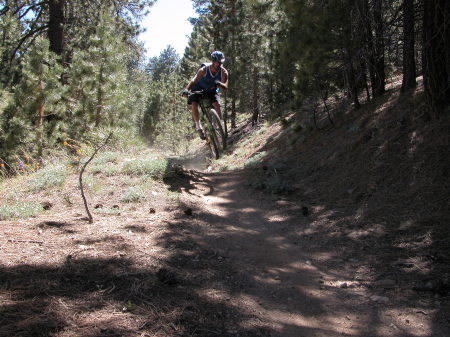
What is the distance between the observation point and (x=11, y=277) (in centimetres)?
273

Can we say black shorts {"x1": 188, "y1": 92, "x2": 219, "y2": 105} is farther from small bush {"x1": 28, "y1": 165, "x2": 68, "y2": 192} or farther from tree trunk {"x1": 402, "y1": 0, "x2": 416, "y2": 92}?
tree trunk {"x1": 402, "y1": 0, "x2": 416, "y2": 92}

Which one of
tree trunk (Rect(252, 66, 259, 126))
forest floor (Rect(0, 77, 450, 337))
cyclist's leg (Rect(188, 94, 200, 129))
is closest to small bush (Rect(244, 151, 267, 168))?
cyclist's leg (Rect(188, 94, 200, 129))

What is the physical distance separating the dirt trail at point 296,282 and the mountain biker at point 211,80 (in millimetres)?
3742

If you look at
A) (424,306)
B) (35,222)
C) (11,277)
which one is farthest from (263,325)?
(35,222)

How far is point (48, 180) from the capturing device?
18.9 feet

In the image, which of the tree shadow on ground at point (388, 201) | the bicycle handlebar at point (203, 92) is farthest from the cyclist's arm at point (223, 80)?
the tree shadow on ground at point (388, 201)

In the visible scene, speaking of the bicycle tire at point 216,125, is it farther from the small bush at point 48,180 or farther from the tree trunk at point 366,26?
the small bush at point 48,180

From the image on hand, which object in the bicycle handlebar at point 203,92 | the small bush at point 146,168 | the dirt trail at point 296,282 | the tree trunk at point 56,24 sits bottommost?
the dirt trail at point 296,282

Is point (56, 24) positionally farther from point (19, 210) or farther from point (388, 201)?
point (388, 201)

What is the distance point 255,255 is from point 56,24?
1219 centimetres

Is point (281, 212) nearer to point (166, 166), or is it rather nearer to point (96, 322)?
point (166, 166)

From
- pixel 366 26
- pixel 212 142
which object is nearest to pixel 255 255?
pixel 366 26

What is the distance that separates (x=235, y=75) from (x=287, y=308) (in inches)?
863

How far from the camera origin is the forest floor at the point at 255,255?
260 cm
